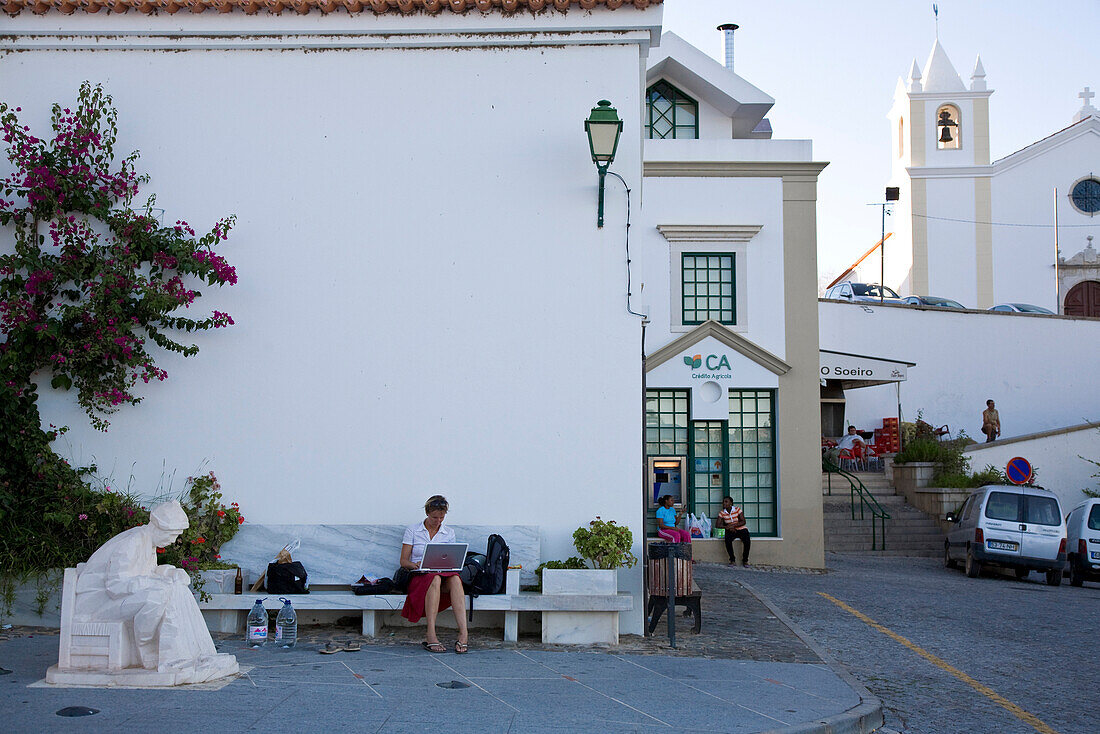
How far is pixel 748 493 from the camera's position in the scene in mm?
19188

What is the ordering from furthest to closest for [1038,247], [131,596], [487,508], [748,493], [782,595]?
[1038,247] → [748,493] → [782,595] → [487,508] → [131,596]

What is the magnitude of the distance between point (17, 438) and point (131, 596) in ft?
11.2

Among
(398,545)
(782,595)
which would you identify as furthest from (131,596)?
(782,595)

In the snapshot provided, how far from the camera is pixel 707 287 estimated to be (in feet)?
63.7

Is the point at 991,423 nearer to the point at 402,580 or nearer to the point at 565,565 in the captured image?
the point at 565,565

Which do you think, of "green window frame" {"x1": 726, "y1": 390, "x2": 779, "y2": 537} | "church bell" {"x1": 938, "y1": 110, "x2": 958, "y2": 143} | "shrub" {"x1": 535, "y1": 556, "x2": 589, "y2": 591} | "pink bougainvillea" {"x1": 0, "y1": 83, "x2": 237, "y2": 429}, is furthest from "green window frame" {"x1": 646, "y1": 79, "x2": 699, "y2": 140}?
"church bell" {"x1": 938, "y1": 110, "x2": 958, "y2": 143}

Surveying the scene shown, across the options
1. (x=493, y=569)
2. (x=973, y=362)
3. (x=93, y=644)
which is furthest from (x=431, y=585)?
(x=973, y=362)

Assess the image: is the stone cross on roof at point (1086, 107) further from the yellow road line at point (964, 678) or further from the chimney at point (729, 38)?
the yellow road line at point (964, 678)

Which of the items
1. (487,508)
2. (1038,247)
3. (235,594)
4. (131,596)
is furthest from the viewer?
(1038,247)

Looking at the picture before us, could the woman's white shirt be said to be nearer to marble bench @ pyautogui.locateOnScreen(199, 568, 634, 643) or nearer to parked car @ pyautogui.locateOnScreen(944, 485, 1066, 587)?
marble bench @ pyautogui.locateOnScreen(199, 568, 634, 643)

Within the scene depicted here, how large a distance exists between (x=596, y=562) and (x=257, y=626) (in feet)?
9.65

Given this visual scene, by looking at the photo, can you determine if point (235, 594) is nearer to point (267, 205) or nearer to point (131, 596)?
point (131, 596)

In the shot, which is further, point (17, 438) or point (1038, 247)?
point (1038, 247)

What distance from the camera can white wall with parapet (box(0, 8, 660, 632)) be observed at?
9.77 metres
